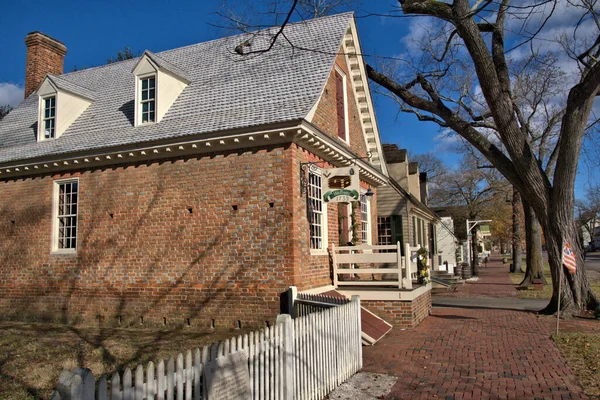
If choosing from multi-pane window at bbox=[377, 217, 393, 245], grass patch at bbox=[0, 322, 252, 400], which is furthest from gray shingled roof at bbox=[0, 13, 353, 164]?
multi-pane window at bbox=[377, 217, 393, 245]

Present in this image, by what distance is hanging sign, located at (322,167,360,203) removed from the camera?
11180 millimetres

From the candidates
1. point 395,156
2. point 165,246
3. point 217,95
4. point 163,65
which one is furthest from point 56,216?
point 395,156

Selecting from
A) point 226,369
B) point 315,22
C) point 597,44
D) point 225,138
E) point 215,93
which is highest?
point 315,22

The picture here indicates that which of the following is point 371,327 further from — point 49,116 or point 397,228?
point 397,228

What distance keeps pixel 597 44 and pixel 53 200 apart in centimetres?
1532

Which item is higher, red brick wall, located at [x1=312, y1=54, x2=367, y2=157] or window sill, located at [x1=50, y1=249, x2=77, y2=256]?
red brick wall, located at [x1=312, y1=54, x2=367, y2=157]

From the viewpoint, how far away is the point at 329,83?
43.3 feet

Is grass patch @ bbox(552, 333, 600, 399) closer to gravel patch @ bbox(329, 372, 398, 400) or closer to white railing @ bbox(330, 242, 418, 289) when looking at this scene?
gravel patch @ bbox(329, 372, 398, 400)

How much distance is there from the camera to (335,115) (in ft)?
44.5

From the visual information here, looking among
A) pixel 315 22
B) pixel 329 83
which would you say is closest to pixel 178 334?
pixel 329 83

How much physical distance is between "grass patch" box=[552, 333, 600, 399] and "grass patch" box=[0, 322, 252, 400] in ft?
20.7

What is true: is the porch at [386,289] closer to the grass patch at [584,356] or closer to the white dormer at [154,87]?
the grass patch at [584,356]

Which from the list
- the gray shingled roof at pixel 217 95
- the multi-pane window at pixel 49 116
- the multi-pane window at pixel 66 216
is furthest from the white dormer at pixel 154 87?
the multi-pane window at pixel 49 116

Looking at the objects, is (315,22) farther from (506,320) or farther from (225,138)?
(506,320)
